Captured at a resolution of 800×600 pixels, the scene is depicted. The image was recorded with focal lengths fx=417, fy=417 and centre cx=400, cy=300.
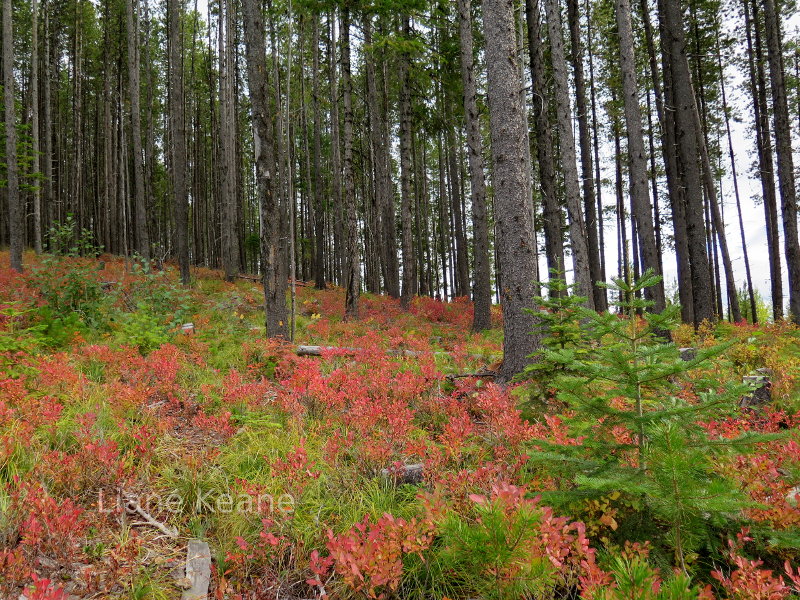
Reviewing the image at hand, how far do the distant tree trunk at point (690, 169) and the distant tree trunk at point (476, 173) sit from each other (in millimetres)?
5183

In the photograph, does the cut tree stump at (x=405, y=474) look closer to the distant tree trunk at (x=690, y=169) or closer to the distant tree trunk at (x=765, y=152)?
the distant tree trunk at (x=690, y=169)

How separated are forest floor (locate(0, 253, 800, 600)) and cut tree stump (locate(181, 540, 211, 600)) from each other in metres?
0.04

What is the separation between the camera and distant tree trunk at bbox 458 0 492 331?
11453 mm

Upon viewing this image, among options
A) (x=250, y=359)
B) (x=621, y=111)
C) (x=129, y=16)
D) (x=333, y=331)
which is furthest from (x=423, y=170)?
(x=250, y=359)

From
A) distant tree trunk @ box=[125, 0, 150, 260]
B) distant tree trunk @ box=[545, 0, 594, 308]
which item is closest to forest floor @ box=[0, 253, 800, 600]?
distant tree trunk @ box=[545, 0, 594, 308]

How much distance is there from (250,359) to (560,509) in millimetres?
5548

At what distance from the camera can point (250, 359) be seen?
695 centimetres

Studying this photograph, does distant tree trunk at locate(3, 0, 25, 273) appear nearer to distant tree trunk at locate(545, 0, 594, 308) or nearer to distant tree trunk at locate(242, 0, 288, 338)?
distant tree trunk at locate(242, 0, 288, 338)

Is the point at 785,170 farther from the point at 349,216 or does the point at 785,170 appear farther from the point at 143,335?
the point at 143,335

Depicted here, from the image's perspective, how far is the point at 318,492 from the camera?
10.1ft

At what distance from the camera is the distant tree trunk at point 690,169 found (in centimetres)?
1059

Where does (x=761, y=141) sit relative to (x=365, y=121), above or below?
below

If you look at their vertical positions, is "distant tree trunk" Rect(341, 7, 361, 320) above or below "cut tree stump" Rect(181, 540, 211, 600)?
above

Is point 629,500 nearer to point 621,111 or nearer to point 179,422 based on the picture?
point 179,422
